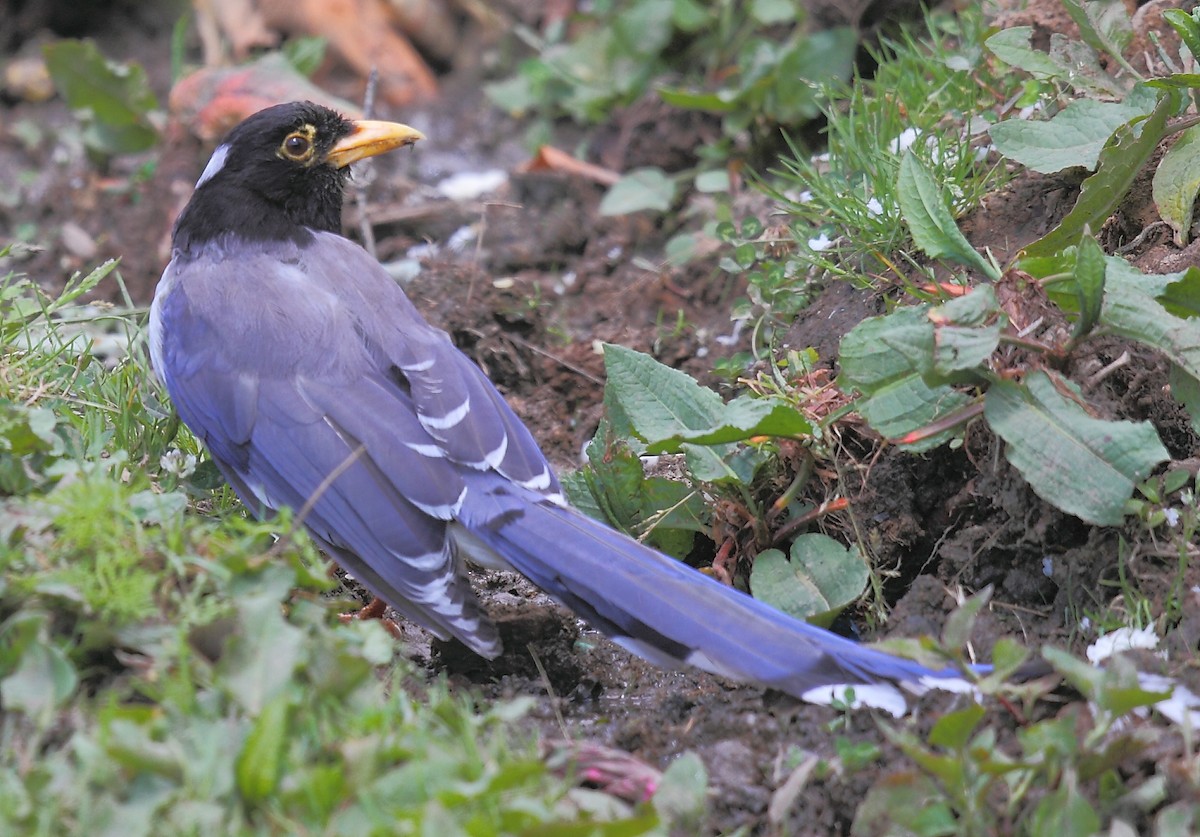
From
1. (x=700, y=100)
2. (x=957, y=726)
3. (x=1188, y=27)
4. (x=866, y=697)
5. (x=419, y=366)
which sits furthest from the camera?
(x=700, y=100)

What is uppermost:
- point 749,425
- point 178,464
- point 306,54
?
point 749,425

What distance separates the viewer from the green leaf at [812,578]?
12.1 feet

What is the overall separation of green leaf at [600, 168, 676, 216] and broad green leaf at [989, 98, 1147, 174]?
2.14m

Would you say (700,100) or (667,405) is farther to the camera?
(700,100)

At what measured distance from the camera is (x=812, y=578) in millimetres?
3768

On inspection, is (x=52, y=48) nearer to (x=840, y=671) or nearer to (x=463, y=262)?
(x=463, y=262)

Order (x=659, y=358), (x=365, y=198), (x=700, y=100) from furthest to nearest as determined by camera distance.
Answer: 1. (x=365, y=198)
2. (x=700, y=100)
3. (x=659, y=358)

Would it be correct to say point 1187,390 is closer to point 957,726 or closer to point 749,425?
point 749,425

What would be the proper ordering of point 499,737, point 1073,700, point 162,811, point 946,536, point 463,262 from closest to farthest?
point 162,811 → point 499,737 → point 1073,700 → point 946,536 → point 463,262

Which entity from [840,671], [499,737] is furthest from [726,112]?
[499,737]

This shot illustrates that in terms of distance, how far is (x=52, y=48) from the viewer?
643cm

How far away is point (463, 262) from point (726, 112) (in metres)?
1.37

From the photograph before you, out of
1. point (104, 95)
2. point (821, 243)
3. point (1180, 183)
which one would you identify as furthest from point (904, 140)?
point (104, 95)

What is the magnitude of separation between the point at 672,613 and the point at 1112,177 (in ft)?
6.34
